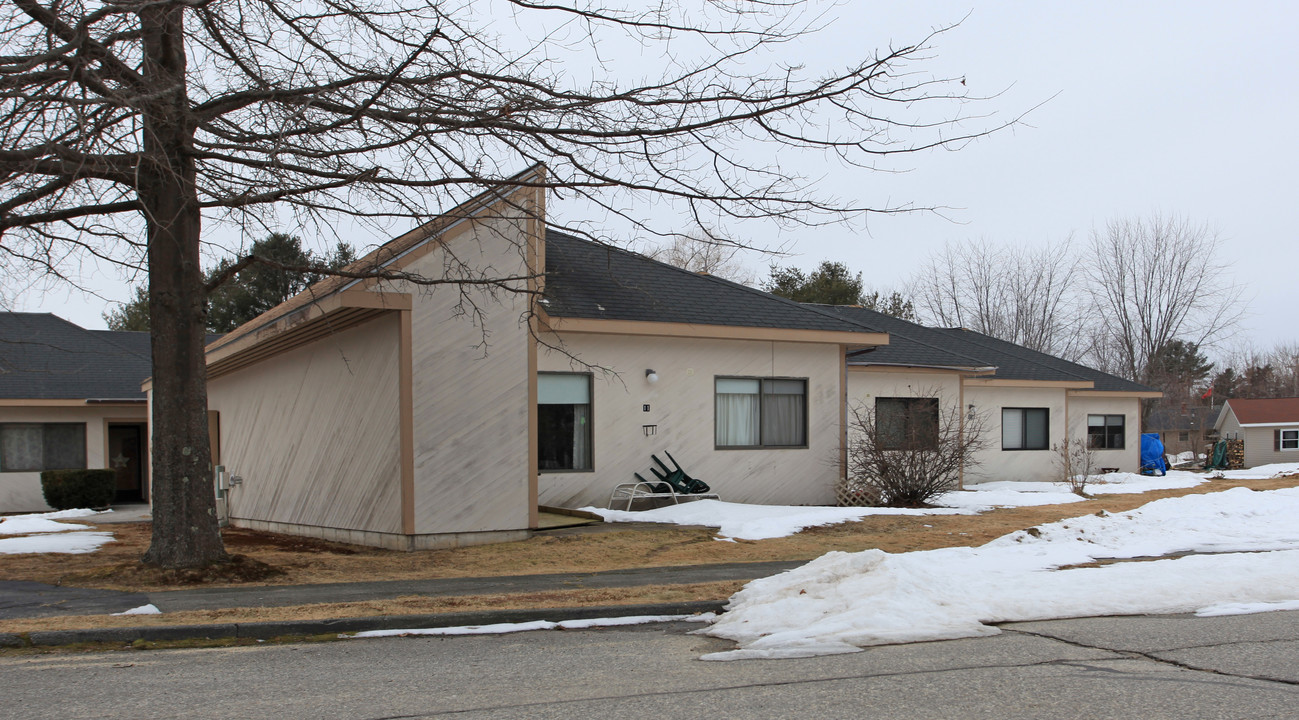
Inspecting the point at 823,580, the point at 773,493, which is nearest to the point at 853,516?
the point at 773,493

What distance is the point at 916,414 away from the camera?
20.3 m

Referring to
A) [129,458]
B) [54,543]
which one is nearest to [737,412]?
[54,543]

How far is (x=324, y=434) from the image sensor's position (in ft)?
48.7

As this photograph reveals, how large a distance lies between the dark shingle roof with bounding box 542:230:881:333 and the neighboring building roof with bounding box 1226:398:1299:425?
124 ft

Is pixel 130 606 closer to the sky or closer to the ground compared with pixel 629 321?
closer to the ground

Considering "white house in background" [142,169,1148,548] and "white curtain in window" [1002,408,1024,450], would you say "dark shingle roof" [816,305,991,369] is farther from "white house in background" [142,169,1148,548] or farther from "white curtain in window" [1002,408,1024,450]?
"white curtain in window" [1002,408,1024,450]

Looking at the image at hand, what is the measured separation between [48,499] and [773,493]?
1833cm

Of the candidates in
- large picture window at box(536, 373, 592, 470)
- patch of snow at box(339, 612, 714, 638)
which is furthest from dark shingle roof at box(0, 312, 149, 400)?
patch of snow at box(339, 612, 714, 638)

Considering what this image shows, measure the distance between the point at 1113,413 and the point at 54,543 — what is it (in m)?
29.4

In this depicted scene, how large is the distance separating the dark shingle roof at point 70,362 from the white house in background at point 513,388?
329 inches

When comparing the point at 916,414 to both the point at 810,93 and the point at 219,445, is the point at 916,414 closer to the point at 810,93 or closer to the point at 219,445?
the point at 810,93

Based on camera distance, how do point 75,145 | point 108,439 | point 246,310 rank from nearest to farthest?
point 75,145 → point 108,439 → point 246,310

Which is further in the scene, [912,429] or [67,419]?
[67,419]

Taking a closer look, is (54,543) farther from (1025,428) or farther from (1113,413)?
(1113,413)
